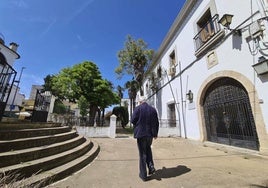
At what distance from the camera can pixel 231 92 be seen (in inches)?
233

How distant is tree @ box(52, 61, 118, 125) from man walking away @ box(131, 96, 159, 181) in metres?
9.63

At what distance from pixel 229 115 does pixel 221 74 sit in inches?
70.1

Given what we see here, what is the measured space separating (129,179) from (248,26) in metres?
6.19

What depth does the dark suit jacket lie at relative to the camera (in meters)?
2.96

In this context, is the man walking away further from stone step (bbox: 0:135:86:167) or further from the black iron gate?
the black iron gate


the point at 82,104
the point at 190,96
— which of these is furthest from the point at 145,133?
the point at 82,104

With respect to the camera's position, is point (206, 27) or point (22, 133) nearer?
point (22, 133)

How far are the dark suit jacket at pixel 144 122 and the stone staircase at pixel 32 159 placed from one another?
1.73m

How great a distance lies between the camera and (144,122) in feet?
10.0

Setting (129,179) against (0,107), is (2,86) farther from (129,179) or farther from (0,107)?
(129,179)

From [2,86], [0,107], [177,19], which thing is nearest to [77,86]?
[2,86]

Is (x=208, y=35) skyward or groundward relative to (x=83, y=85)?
skyward

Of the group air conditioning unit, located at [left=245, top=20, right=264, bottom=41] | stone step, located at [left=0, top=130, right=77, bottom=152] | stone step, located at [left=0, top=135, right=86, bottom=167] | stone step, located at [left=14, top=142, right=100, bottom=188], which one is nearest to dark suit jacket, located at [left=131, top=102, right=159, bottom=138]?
stone step, located at [left=14, top=142, right=100, bottom=188]

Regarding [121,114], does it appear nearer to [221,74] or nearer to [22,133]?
[221,74]
